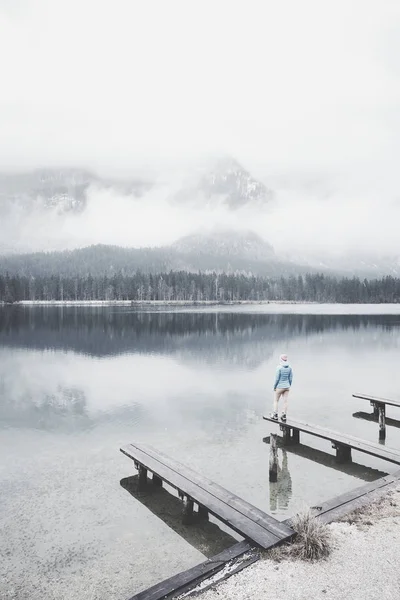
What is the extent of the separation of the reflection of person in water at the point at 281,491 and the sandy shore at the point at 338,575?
4.12m

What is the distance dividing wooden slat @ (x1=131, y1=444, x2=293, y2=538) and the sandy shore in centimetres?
114

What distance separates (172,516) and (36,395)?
70.1 ft

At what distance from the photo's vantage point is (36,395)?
32.6 metres

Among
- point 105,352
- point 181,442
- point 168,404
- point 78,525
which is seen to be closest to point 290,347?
point 105,352

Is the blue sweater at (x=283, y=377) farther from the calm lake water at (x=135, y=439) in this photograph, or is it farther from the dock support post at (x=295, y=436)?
the calm lake water at (x=135, y=439)

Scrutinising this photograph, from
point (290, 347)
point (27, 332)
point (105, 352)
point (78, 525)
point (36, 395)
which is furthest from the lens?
point (27, 332)

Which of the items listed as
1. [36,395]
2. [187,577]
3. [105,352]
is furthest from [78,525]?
[105,352]

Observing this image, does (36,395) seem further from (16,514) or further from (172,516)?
(172,516)

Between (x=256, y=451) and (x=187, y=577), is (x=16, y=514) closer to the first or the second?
(x=187, y=577)

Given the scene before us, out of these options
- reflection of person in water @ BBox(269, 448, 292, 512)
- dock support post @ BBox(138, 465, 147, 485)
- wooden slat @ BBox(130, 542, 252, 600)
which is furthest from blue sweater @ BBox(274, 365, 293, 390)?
wooden slat @ BBox(130, 542, 252, 600)

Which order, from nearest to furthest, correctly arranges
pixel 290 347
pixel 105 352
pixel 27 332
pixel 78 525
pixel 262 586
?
pixel 262 586, pixel 78 525, pixel 105 352, pixel 290 347, pixel 27 332

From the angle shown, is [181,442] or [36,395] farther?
[36,395]

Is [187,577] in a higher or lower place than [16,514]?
higher

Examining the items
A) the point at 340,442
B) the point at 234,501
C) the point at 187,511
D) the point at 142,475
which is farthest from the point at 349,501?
the point at 142,475
